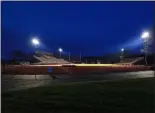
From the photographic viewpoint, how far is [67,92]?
8.38m

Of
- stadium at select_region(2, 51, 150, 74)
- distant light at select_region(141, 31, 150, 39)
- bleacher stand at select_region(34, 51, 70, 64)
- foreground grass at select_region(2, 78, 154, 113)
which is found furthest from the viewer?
stadium at select_region(2, 51, 150, 74)

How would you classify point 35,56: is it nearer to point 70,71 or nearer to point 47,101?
point 70,71

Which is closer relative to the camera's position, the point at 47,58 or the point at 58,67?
the point at 47,58

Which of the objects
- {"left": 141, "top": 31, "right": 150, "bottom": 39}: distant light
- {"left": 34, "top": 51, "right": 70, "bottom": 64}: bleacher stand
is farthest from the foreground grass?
{"left": 34, "top": 51, "right": 70, "bottom": 64}: bleacher stand

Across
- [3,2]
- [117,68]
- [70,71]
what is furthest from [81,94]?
[117,68]

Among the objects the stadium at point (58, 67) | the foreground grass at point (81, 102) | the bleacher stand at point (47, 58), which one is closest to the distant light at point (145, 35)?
the stadium at point (58, 67)

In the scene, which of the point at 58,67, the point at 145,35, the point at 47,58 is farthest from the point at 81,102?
the point at 58,67

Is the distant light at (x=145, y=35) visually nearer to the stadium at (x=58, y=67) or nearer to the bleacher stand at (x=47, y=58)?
the stadium at (x=58, y=67)

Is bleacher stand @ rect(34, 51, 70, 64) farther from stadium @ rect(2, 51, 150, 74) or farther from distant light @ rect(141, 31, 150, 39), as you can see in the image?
distant light @ rect(141, 31, 150, 39)

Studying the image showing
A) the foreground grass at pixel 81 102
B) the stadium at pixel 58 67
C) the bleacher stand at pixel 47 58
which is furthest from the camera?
the stadium at pixel 58 67

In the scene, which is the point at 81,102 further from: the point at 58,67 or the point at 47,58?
the point at 58,67

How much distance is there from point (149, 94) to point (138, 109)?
5.95ft

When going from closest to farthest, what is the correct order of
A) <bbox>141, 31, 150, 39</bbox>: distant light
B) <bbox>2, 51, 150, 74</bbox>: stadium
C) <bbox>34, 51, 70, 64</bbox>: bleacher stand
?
<bbox>141, 31, 150, 39</bbox>: distant light → <bbox>34, 51, 70, 64</bbox>: bleacher stand → <bbox>2, 51, 150, 74</bbox>: stadium

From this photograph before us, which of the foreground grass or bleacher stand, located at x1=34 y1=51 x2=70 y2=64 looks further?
bleacher stand, located at x1=34 y1=51 x2=70 y2=64
